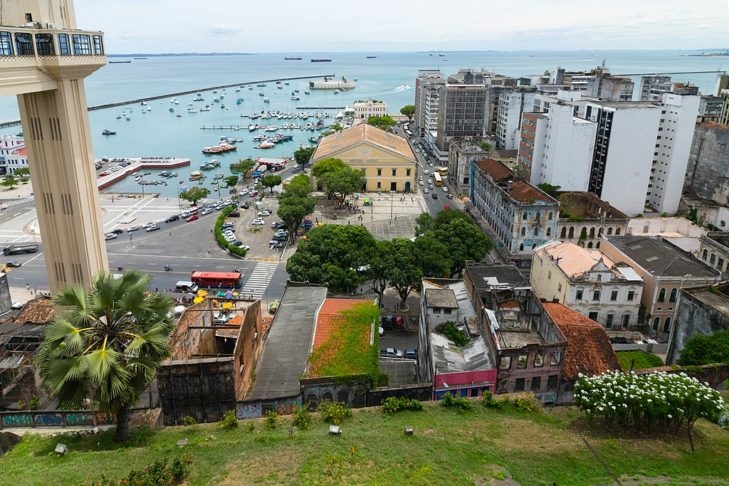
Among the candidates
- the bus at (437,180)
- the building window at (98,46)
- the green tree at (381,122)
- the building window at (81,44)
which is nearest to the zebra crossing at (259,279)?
the building window at (98,46)

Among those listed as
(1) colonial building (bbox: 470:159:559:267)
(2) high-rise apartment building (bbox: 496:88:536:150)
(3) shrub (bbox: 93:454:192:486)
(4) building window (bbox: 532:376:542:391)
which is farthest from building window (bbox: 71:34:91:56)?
(2) high-rise apartment building (bbox: 496:88:536:150)

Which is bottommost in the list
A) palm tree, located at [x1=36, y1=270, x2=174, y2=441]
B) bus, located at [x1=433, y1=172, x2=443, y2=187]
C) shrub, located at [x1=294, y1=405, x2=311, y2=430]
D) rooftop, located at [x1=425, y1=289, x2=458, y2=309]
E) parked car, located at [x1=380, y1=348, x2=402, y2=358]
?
parked car, located at [x1=380, y1=348, x2=402, y2=358]

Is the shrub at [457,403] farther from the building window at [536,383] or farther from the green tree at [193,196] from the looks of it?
the green tree at [193,196]

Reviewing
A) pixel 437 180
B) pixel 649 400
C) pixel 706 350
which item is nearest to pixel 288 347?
pixel 649 400

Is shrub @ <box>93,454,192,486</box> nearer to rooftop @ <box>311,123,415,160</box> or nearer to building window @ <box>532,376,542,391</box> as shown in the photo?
building window @ <box>532,376,542,391</box>

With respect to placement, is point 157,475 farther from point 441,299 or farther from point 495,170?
point 495,170

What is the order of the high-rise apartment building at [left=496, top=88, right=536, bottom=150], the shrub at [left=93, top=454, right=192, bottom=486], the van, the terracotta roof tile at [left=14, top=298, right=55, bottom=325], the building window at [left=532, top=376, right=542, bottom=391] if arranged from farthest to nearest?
the high-rise apartment building at [left=496, top=88, right=536, bottom=150] → the van → the terracotta roof tile at [left=14, top=298, right=55, bottom=325] → the building window at [left=532, top=376, right=542, bottom=391] → the shrub at [left=93, top=454, right=192, bottom=486]
